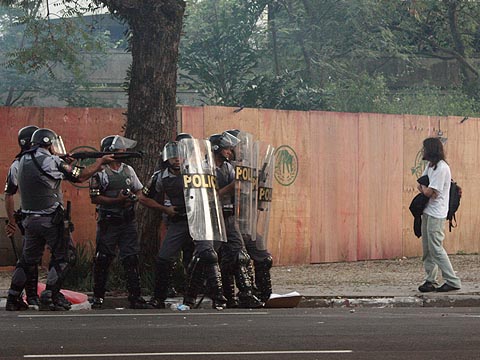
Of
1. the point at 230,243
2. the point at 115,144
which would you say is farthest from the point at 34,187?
the point at 230,243

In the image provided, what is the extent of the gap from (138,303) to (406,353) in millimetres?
4793

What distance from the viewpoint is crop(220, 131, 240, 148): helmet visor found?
1324 cm

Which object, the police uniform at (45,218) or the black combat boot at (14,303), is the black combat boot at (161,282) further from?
the black combat boot at (14,303)

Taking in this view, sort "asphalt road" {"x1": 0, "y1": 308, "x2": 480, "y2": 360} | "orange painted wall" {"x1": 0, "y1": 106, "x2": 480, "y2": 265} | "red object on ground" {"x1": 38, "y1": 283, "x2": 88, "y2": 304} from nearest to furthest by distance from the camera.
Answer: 1. "asphalt road" {"x1": 0, "y1": 308, "x2": 480, "y2": 360}
2. "red object on ground" {"x1": 38, "y1": 283, "x2": 88, "y2": 304}
3. "orange painted wall" {"x1": 0, "y1": 106, "x2": 480, "y2": 265}

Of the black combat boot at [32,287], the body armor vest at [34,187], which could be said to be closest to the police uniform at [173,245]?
the body armor vest at [34,187]

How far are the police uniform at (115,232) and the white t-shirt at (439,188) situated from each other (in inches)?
141

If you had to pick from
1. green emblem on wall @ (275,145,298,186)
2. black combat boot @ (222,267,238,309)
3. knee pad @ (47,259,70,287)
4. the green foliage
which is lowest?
black combat boot @ (222,267,238,309)

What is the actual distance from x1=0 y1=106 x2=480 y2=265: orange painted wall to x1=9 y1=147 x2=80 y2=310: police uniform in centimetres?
369

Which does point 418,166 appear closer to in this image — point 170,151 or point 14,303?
point 170,151

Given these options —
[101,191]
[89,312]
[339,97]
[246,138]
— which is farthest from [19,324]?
[339,97]

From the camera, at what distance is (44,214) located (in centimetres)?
1285

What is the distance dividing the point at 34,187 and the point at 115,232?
39.9 inches

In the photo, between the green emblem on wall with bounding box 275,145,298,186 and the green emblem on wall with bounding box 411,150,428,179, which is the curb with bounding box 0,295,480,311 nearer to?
the green emblem on wall with bounding box 275,145,298,186

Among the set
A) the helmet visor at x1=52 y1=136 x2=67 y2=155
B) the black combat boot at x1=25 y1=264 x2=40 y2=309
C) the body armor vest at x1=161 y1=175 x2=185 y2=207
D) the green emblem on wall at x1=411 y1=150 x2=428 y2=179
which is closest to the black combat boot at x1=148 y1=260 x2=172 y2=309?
the body armor vest at x1=161 y1=175 x2=185 y2=207
